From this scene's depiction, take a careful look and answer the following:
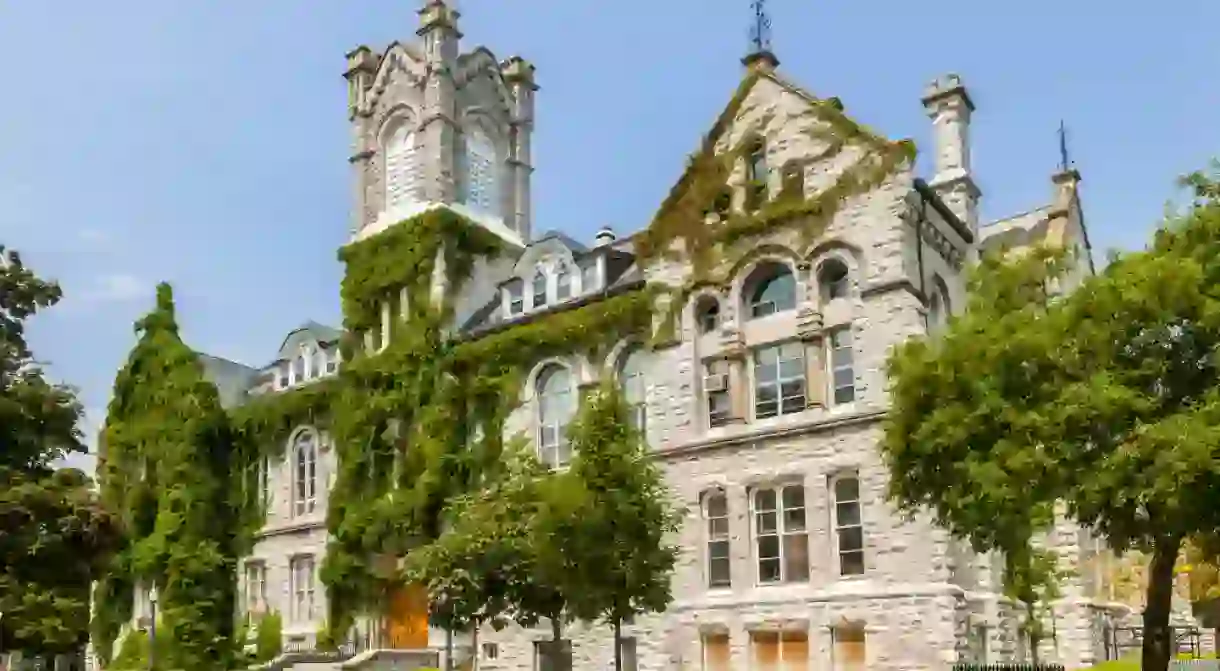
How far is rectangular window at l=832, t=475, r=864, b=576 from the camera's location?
3114 cm

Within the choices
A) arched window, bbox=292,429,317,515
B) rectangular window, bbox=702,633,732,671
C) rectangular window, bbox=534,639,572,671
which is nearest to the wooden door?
rectangular window, bbox=534,639,572,671

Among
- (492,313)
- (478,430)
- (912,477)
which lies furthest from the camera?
(492,313)

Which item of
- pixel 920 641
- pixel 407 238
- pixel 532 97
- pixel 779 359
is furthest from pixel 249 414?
pixel 920 641

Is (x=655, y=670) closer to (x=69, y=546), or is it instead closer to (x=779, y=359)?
(x=779, y=359)

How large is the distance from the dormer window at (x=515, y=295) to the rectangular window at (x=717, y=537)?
10.2 meters

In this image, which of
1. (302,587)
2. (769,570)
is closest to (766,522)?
(769,570)

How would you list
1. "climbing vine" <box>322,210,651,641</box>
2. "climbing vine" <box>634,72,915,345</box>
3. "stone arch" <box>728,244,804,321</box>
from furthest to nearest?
1. "climbing vine" <box>322,210,651,641</box>
2. "stone arch" <box>728,244,804,321</box>
3. "climbing vine" <box>634,72,915,345</box>

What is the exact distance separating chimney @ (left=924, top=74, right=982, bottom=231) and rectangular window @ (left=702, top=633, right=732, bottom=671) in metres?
13.5

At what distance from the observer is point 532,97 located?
160 feet

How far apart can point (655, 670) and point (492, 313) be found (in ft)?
43.6

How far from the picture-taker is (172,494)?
4691cm

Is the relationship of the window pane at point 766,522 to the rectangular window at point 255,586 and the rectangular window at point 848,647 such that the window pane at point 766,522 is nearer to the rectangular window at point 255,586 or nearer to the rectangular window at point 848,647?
the rectangular window at point 848,647

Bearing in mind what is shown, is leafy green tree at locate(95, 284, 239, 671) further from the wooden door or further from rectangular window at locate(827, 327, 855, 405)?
rectangular window at locate(827, 327, 855, 405)

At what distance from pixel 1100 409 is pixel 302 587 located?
30.5 meters
